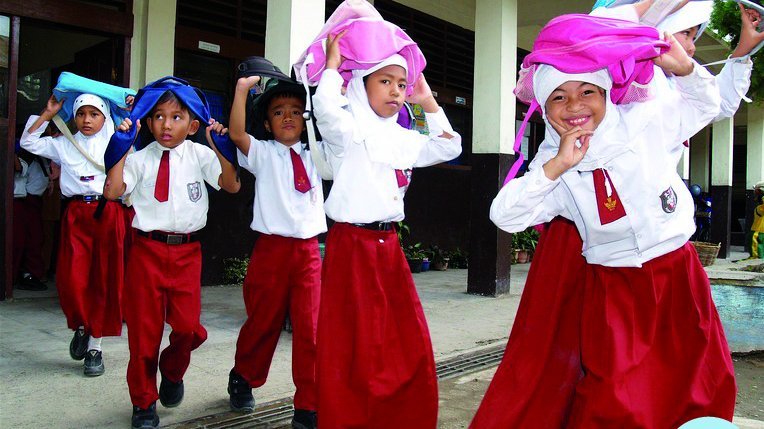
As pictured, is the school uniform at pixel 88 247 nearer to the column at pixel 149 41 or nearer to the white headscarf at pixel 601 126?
the column at pixel 149 41

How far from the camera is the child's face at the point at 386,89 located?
9.95 feet

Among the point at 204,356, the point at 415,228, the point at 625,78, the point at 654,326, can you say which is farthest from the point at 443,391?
the point at 415,228

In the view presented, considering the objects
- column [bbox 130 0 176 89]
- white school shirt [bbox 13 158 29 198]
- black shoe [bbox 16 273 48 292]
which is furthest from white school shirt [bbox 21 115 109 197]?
black shoe [bbox 16 273 48 292]

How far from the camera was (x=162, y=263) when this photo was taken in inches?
136

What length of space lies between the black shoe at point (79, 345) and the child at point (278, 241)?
4.39ft

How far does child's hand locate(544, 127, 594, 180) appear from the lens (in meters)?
2.29

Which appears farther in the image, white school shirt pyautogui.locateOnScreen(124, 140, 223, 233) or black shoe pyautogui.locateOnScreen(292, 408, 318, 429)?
white school shirt pyautogui.locateOnScreen(124, 140, 223, 233)

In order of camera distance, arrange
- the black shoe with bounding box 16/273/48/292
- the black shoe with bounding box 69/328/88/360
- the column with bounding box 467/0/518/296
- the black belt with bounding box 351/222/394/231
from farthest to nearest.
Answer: the column with bounding box 467/0/518/296
the black shoe with bounding box 16/273/48/292
the black shoe with bounding box 69/328/88/360
the black belt with bounding box 351/222/394/231

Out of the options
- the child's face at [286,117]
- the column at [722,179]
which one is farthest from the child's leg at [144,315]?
the column at [722,179]

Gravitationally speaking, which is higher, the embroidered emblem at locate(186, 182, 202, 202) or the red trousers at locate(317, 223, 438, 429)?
the embroidered emblem at locate(186, 182, 202, 202)

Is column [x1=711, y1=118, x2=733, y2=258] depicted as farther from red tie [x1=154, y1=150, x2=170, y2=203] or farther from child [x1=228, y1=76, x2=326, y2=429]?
red tie [x1=154, y1=150, x2=170, y2=203]

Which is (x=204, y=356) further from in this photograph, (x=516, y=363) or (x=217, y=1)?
(x=217, y=1)

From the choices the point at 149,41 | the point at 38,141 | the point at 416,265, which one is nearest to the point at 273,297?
the point at 38,141

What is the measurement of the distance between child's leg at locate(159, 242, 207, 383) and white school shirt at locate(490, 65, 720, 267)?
1.78m
